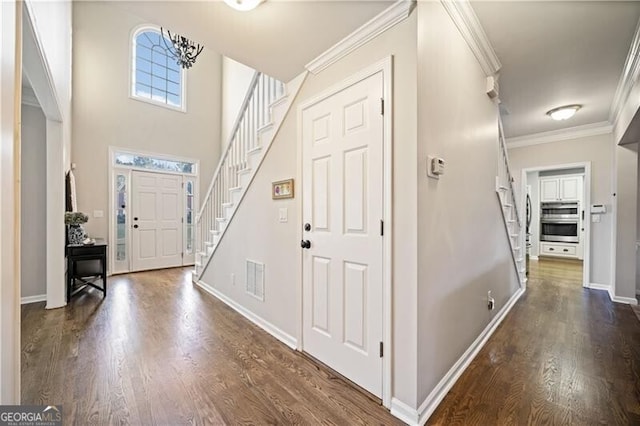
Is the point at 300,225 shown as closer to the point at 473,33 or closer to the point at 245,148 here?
the point at 245,148

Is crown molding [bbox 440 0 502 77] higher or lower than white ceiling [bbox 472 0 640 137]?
lower

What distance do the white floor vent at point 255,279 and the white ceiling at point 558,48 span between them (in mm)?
2840

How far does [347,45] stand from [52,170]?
3.60 m

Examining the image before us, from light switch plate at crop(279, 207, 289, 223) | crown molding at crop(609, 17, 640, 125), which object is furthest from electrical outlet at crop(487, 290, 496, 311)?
crown molding at crop(609, 17, 640, 125)

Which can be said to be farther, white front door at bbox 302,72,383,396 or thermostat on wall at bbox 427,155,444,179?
white front door at bbox 302,72,383,396

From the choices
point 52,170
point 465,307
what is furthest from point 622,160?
point 52,170

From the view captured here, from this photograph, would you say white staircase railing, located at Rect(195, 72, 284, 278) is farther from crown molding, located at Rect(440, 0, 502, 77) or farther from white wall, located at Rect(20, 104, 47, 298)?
white wall, located at Rect(20, 104, 47, 298)

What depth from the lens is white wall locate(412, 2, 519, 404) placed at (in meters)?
1.57

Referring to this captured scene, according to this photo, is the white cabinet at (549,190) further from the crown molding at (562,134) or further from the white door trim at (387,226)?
the white door trim at (387,226)

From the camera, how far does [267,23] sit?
1.81 meters

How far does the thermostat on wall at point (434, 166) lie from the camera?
1603 millimetres

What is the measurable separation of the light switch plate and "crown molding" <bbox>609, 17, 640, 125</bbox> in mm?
3122

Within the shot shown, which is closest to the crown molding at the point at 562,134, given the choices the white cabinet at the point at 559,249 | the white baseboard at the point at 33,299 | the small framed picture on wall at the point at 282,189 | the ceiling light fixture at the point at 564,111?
the ceiling light fixture at the point at 564,111

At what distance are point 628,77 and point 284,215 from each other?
12.4ft
